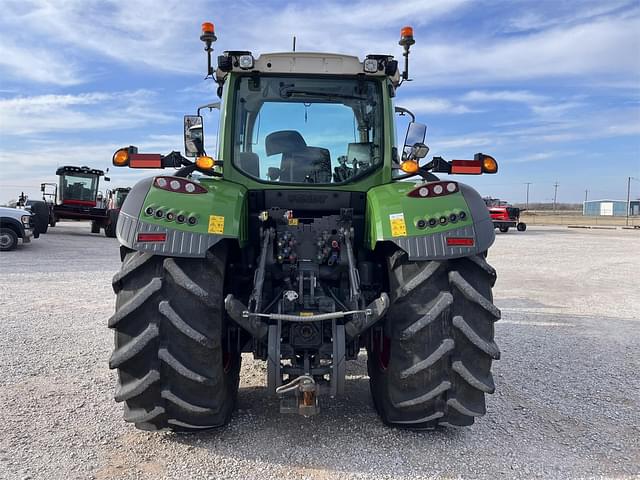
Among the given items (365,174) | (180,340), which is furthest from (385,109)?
(180,340)

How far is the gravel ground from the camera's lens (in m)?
2.82

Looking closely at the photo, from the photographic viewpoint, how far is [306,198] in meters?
3.68

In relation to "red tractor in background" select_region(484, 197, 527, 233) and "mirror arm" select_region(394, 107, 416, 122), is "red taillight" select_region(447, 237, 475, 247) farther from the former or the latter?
"red tractor in background" select_region(484, 197, 527, 233)

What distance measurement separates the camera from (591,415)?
12.1ft

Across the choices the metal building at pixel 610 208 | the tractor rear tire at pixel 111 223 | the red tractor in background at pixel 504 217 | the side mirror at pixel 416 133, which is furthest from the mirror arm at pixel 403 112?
the metal building at pixel 610 208

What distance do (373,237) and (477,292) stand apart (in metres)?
0.72

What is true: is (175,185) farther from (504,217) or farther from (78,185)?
(504,217)

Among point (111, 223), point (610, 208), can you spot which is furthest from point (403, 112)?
point (610, 208)

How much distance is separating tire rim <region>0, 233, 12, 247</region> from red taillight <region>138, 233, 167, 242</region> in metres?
13.8

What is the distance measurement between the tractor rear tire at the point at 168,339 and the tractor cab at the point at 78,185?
862 inches

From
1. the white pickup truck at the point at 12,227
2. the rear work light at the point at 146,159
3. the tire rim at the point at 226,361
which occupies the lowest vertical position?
the tire rim at the point at 226,361

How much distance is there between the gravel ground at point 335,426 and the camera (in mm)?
2822

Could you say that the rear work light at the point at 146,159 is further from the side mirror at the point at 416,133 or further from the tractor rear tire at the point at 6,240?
the tractor rear tire at the point at 6,240

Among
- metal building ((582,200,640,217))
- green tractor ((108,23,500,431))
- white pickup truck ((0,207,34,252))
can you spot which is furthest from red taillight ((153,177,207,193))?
metal building ((582,200,640,217))
